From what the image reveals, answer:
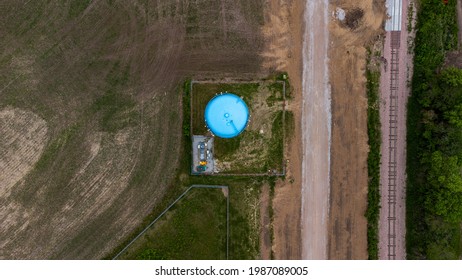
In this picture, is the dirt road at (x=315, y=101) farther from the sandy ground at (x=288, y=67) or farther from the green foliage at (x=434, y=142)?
the green foliage at (x=434, y=142)

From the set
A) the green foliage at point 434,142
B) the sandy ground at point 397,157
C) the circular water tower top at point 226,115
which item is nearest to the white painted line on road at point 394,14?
the sandy ground at point 397,157

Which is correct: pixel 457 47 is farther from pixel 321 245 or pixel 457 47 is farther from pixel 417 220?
pixel 321 245

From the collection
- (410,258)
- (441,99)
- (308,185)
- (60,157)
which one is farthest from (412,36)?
(60,157)

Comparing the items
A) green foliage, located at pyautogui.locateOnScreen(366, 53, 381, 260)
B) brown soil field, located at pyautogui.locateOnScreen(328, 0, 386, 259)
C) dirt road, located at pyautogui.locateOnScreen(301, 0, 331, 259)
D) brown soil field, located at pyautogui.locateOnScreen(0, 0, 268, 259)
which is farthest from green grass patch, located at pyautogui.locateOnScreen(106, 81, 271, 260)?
green foliage, located at pyautogui.locateOnScreen(366, 53, 381, 260)

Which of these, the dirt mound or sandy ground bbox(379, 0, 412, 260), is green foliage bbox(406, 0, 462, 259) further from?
the dirt mound

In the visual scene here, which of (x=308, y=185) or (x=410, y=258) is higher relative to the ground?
(x=308, y=185)
